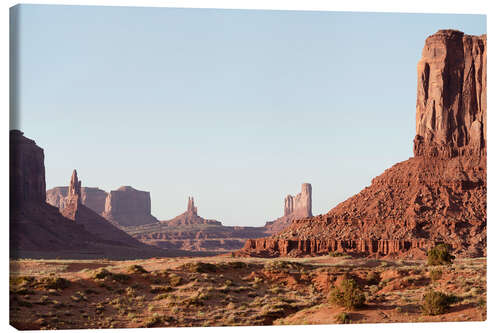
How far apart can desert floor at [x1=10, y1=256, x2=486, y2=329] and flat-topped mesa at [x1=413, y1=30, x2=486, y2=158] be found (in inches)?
2176

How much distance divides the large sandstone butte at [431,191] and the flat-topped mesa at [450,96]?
14 centimetres

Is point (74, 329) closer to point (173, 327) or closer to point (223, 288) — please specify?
point (173, 327)

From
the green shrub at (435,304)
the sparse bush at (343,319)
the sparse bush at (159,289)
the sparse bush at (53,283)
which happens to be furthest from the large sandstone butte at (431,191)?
the sparse bush at (53,283)

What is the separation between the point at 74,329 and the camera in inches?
1309

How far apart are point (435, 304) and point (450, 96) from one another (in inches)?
3042

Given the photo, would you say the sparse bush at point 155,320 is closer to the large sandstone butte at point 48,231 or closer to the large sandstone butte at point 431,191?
the large sandstone butte at point 431,191

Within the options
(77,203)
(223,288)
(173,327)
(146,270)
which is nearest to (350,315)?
(173,327)

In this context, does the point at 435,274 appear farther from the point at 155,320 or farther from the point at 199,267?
the point at 155,320

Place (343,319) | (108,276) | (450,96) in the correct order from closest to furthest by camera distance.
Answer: (343,319) → (108,276) → (450,96)

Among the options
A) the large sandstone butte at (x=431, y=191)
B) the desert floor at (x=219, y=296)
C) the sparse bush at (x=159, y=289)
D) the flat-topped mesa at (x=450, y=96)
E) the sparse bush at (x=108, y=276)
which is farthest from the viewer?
the flat-topped mesa at (x=450, y=96)

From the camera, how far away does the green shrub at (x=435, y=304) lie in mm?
34781

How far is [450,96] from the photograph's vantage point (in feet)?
354

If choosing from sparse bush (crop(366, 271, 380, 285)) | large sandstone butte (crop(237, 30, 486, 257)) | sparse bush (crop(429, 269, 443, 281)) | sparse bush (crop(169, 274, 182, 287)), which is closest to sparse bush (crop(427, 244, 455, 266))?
sparse bush (crop(366, 271, 380, 285))

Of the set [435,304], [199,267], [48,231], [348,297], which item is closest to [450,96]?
[199,267]
